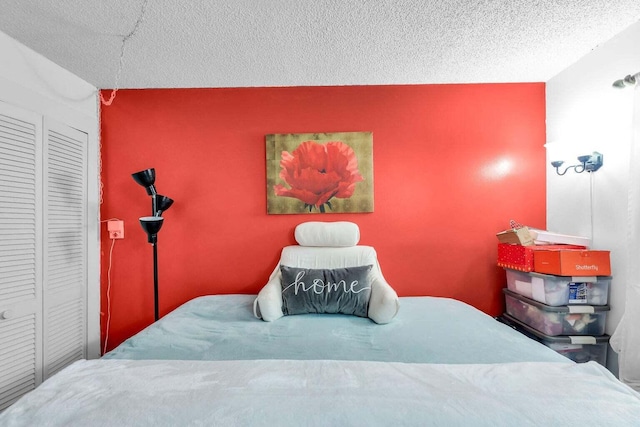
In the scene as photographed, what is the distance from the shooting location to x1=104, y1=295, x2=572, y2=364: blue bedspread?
131 cm

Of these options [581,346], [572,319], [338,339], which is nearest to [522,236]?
[572,319]

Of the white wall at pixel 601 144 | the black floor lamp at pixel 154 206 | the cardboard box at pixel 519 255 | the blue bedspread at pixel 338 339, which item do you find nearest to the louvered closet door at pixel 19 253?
the black floor lamp at pixel 154 206

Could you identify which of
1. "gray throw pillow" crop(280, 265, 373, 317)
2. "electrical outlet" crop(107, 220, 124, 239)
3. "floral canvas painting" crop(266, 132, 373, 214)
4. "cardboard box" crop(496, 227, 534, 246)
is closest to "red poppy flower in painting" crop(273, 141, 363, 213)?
"floral canvas painting" crop(266, 132, 373, 214)

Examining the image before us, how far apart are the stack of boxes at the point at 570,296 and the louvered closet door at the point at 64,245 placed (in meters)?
3.19

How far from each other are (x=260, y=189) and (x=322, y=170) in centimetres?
54

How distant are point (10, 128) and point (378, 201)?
8.05ft

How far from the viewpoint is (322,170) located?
242 cm

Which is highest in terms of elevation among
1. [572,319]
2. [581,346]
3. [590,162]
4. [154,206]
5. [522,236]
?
[590,162]

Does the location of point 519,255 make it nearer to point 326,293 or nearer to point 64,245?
point 326,293

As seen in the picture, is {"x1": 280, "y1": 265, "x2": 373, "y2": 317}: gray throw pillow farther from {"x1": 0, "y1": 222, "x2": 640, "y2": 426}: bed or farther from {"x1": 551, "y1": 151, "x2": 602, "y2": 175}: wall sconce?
{"x1": 551, "y1": 151, "x2": 602, "y2": 175}: wall sconce

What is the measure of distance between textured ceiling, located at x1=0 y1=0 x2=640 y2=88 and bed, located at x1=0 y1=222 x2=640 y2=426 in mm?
1705

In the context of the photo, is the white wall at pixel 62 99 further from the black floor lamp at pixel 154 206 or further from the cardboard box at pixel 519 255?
the cardboard box at pixel 519 255

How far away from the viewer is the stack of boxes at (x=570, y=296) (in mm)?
1790

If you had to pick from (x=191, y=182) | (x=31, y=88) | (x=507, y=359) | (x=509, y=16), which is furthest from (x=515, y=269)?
(x=31, y=88)
